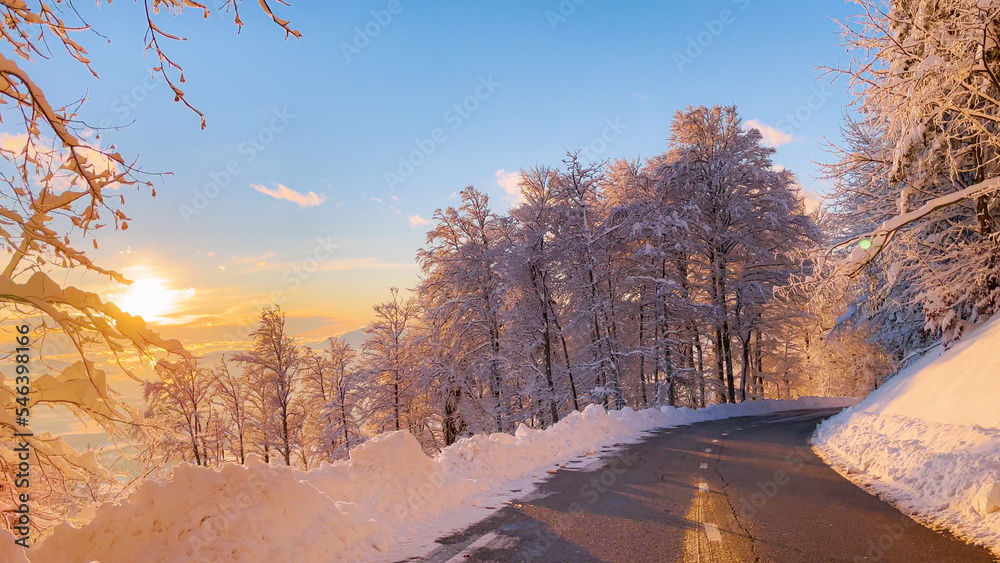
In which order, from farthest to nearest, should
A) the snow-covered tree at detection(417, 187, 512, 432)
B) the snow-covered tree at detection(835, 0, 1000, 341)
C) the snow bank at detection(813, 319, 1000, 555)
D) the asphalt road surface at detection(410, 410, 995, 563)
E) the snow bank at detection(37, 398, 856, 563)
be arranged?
1. the snow-covered tree at detection(417, 187, 512, 432)
2. the snow-covered tree at detection(835, 0, 1000, 341)
3. the snow bank at detection(813, 319, 1000, 555)
4. the asphalt road surface at detection(410, 410, 995, 563)
5. the snow bank at detection(37, 398, 856, 563)

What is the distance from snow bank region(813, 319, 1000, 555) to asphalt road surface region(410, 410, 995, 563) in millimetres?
400

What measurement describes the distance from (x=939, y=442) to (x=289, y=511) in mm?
8811

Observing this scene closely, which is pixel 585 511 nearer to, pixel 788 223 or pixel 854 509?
pixel 854 509

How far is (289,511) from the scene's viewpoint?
4957mm

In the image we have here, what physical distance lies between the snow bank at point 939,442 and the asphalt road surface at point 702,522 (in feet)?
1.31

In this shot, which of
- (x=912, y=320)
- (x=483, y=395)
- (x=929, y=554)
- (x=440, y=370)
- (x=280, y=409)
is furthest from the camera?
(x=280, y=409)

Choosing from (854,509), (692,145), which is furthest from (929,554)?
(692,145)

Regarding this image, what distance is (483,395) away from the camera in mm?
25016

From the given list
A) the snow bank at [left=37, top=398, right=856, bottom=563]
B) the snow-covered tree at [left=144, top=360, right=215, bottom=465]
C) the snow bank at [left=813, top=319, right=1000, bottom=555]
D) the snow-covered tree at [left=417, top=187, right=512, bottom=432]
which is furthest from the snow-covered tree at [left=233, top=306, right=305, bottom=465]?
the snow bank at [left=813, top=319, right=1000, bottom=555]

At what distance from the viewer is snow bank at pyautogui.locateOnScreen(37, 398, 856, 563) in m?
4.14

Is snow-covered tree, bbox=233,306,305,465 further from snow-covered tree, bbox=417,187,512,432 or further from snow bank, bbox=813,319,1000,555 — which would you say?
snow bank, bbox=813,319,1000,555

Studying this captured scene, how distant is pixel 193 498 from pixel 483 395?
20.9 metres

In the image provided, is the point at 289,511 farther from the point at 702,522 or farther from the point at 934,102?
the point at 934,102

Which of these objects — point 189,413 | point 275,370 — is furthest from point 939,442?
point 189,413
